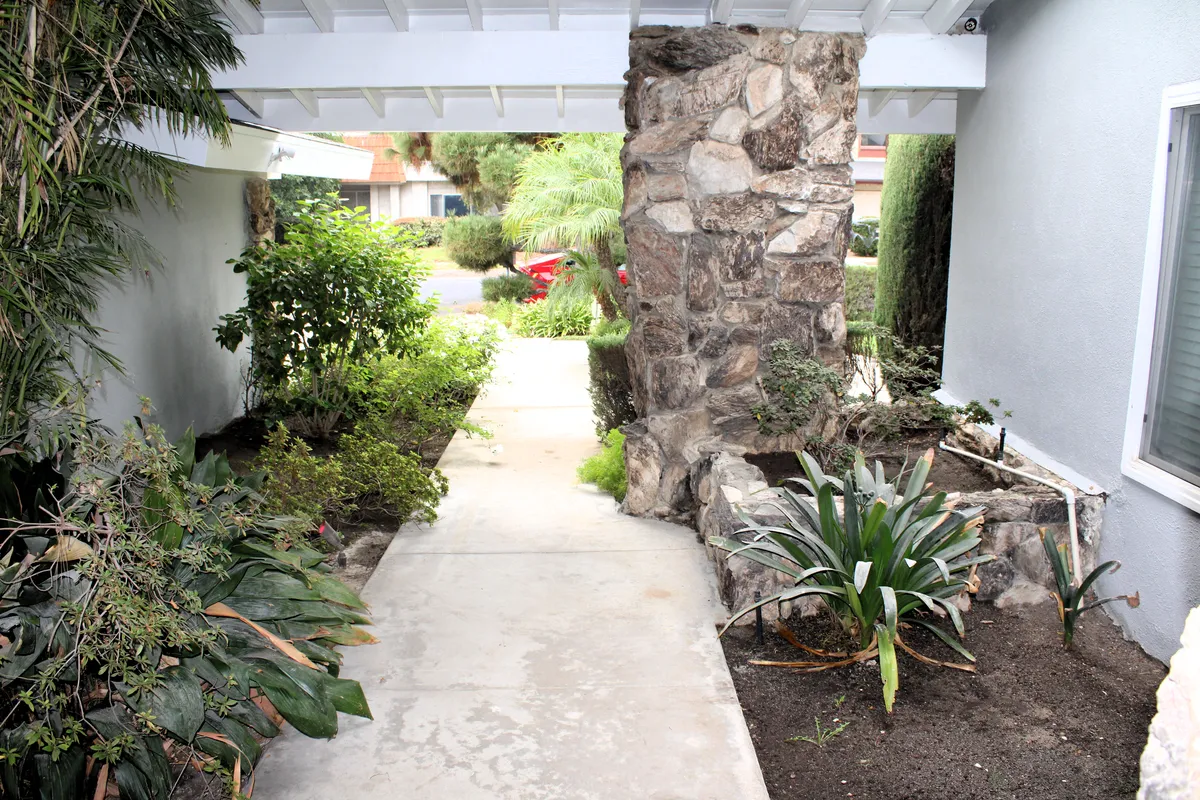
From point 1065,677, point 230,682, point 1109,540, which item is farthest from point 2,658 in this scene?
point 1109,540

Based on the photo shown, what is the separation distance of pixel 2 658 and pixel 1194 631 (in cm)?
321

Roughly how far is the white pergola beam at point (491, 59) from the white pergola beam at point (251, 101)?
0.84 metres

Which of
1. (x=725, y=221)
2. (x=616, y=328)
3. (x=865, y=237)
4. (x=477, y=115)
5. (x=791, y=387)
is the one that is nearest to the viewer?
(x=791, y=387)

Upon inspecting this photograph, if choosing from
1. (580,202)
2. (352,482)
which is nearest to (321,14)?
(352,482)

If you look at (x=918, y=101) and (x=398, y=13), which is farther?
(x=918, y=101)

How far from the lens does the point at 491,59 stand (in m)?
5.81

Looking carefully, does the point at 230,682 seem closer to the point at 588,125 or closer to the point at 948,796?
the point at 948,796

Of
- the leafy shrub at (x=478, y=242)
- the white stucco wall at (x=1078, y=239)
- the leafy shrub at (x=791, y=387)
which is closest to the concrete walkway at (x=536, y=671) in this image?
the leafy shrub at (x=791, y=387)

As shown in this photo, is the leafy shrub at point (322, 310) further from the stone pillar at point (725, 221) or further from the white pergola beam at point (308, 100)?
the stone pillar at point (725, 221)

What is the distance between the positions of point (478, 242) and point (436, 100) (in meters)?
12.4

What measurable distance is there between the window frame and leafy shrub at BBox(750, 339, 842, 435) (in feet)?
5.85

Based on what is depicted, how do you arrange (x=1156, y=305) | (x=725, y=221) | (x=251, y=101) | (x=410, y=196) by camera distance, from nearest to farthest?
(x=1156, y=305), (x=725, y=221), (x=251, y=101), (x=410, y=196)

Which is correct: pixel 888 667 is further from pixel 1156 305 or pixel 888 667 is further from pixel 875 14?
pixel 875 14

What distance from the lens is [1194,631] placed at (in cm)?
211
